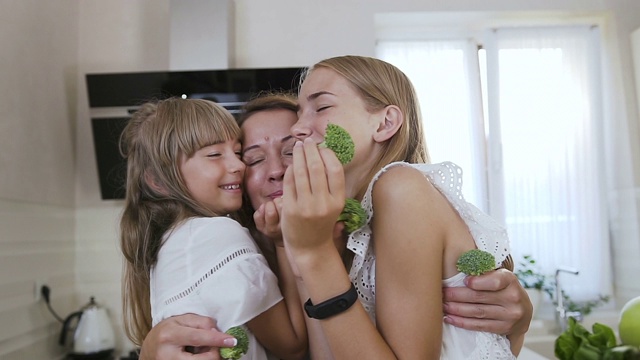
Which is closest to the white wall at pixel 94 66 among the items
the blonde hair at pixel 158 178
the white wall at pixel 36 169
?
the white wall at pixel 36 169

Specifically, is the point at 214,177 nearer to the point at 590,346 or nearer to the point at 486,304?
the point at 486,304

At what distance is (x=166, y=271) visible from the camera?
1.02 m

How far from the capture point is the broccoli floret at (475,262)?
862 mm

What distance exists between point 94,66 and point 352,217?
258 centimetres

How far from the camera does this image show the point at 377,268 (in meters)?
0.87

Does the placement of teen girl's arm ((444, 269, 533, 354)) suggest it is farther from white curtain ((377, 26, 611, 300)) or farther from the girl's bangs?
white curtain ((377, 26, 611, 300))

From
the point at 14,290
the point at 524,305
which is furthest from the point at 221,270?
the point at 14,290

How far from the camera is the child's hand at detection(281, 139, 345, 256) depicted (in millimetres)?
725

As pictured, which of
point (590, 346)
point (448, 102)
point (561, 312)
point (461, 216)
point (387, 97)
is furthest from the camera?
point (448, 102)

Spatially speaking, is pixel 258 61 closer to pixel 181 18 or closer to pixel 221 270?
pixel 181 18

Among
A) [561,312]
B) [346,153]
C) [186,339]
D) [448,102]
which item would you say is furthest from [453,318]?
[448,102]

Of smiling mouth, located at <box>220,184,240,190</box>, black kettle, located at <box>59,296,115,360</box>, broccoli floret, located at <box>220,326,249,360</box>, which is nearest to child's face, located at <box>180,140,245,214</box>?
smiling mouth, located at <box>220,184,240,190</box>

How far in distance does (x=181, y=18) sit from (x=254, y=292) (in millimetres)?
2044

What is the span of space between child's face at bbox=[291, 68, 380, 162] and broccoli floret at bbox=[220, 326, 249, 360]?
356 mm
